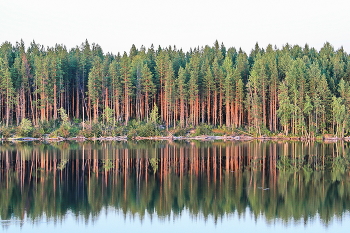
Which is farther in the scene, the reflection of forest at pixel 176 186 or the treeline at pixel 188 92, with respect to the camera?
the treeline at pixel 188 92

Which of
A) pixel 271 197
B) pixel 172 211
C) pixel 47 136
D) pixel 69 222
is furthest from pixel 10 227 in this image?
pixel 47 136

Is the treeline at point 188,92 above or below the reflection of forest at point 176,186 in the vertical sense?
above

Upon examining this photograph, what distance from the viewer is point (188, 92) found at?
282 ft

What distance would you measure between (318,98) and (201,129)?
72.1ft

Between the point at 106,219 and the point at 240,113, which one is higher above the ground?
the point at 240,113

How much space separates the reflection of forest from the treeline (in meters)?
39.8

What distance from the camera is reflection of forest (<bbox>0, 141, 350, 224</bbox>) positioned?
22.0 metres

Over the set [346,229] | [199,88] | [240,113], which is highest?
[199,88]

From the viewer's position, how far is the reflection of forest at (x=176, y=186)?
72.3 feet

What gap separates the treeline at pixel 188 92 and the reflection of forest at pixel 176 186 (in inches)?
1568

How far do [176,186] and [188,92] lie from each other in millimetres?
59573

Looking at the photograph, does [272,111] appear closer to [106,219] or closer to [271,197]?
[271,197]

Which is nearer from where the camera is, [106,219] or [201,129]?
[106,219]

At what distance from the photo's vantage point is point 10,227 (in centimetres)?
1873
